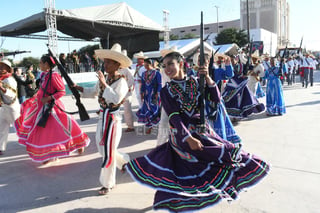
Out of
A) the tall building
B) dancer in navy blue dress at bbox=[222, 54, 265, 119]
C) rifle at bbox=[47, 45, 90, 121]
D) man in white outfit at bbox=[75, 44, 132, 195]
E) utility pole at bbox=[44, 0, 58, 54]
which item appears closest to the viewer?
man in white outfit at bbox=[75, 44, 132, 195]

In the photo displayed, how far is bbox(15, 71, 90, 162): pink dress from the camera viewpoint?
438 cm

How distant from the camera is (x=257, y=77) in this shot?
8484 mm

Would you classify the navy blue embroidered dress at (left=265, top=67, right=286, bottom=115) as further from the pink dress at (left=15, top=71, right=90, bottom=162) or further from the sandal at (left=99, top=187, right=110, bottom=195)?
the sandal at (left=99, top=187, right=110, bottom=195)

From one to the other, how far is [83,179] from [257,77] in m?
6.33

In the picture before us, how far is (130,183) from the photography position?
3.88 metres

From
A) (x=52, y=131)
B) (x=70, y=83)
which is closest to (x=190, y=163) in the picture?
(x=70, y=83)

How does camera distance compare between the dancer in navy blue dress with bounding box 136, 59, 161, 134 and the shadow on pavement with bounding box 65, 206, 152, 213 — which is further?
the dancer in navy blue dress with bounding box 136, 59, 161, 134

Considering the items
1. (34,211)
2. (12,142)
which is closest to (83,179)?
(34,211)

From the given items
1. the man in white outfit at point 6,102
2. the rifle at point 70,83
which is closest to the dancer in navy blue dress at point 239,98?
the rifle at point 70,83

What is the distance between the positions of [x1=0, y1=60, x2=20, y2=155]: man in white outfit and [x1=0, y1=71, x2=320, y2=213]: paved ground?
1.37 feet

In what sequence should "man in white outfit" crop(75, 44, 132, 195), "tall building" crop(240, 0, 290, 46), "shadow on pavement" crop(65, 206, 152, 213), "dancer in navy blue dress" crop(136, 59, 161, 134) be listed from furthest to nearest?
"tall building" crop(240, 0, 290, 46), "dancer in navy blue dress" crop(136, 59, 161, 134), "man in white outfit" crop(75, 44, 132, 195), "shadow on pavement" crop(65, 206, 152, 213)

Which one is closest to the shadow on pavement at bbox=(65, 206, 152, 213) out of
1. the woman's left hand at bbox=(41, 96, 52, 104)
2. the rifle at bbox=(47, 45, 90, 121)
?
the rifle at bbox=(47, 45, 90, 121)

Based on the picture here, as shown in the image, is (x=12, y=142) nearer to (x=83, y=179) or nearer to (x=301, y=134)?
(x=83, y=179)

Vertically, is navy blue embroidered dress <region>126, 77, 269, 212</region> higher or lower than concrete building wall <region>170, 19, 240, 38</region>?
lower
